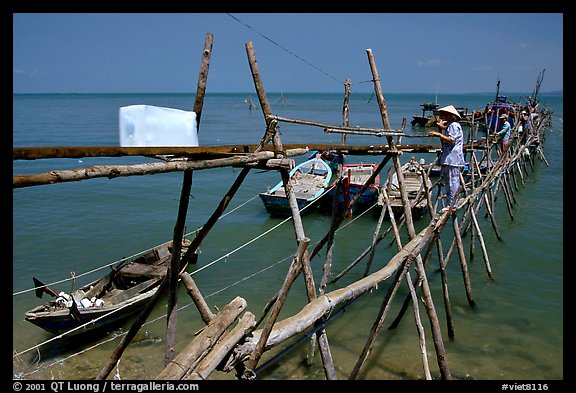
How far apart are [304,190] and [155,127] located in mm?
12585

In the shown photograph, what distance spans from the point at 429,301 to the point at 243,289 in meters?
5.53

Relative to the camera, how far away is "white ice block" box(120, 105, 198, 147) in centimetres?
382

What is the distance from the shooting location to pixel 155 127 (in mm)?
3947

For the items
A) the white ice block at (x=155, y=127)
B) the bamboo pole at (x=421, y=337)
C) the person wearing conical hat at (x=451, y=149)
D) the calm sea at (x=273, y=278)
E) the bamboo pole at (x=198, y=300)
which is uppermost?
the white ice block at (x=155, y=127)

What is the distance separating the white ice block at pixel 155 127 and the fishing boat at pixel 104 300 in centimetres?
325

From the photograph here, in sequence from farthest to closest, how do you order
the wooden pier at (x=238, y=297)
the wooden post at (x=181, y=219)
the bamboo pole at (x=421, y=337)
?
1. the bamboo pole at (x=421, y=337)
2. the wooden post at (x=181, y=219)
3. the wooden pier at (x=238, y=297)

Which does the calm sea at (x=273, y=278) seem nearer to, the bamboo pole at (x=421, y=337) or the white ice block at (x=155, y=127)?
the bamboo pole at (x=421, y=337)

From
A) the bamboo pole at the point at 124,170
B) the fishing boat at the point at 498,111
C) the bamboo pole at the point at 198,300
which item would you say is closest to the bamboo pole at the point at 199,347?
the bamboo pole at the point at 198,300

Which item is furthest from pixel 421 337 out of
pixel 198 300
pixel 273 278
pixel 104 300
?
pixel 104 300

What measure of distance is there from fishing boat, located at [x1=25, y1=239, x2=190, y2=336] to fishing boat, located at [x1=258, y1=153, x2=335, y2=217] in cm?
503

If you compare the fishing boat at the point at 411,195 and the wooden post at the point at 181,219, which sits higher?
the wooden post at the point at 181,219

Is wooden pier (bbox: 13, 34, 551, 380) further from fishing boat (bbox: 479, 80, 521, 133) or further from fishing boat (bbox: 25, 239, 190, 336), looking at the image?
fishing boat (bbox: 479, 80, 521, 133)

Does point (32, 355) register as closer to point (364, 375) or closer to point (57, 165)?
point (364, 375)

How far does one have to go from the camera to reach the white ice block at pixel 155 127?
3822 millimetres
